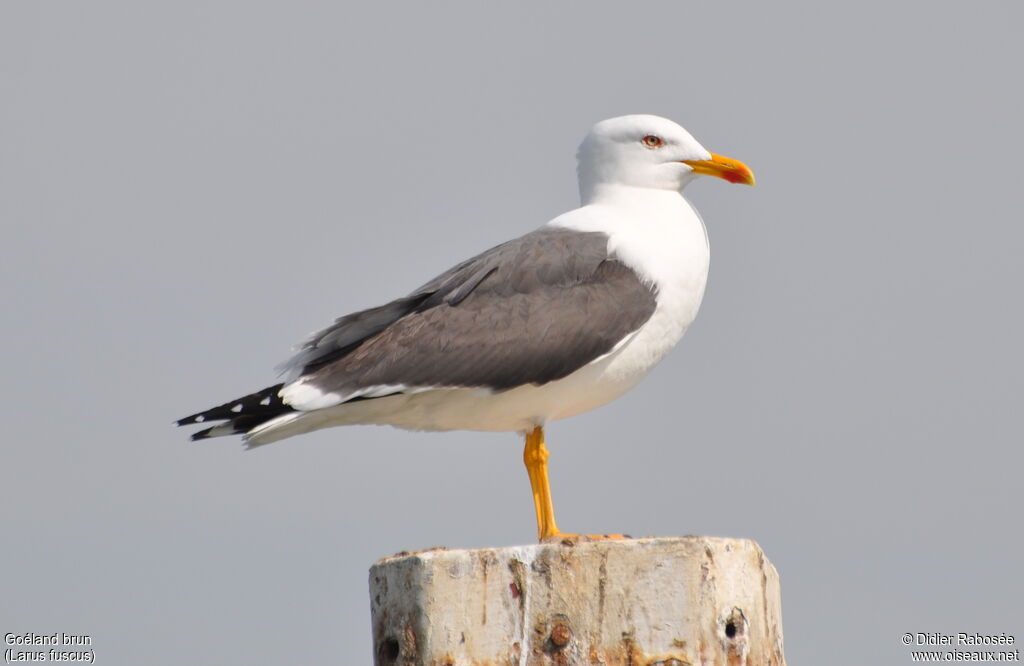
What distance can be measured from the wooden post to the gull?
203 cm

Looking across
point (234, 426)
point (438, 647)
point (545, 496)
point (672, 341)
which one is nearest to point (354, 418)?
point (234, 426)

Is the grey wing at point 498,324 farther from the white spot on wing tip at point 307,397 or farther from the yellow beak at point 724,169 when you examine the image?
the yellow beak at point 724,169

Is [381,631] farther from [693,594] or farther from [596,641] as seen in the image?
[693,594]

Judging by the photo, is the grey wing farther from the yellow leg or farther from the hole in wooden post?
the hole in wooden post

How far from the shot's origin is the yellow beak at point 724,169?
9.16 metres

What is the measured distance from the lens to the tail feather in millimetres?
7668

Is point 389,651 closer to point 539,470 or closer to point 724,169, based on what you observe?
point 539,470

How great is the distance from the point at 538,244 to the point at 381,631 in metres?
3.17

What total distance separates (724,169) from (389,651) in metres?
4.65

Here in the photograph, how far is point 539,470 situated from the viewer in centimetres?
848

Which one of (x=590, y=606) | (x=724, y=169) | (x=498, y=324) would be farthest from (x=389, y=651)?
(x=724, y=169)

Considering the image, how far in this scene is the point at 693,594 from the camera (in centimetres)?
561

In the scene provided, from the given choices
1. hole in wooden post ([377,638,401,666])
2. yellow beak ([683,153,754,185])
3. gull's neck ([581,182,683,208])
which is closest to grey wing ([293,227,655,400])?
gull's neck ([581,182,683,208])

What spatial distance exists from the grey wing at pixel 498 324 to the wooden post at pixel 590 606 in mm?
2155
